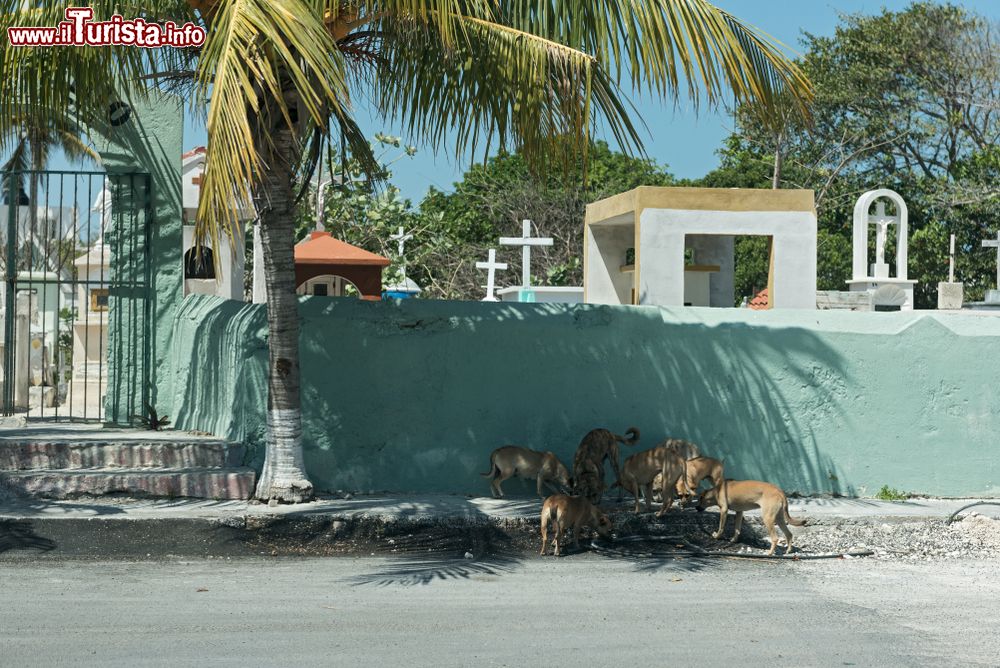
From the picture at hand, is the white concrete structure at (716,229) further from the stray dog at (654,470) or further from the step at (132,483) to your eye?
the step at (132,483)

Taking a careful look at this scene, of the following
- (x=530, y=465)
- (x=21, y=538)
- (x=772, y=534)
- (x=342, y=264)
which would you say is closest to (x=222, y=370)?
(x=21, y=538)

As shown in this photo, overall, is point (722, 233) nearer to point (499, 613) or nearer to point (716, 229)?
point (716, 229)

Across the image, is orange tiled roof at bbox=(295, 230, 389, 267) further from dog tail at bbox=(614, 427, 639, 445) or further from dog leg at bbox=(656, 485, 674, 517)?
dog leg at bbox=(656, 485, 674, 517)

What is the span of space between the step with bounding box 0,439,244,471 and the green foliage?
581 centimetres

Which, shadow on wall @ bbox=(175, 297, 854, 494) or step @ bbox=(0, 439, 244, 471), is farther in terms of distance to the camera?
shadow on wall @ bbox=(175, 297, 854, 494)

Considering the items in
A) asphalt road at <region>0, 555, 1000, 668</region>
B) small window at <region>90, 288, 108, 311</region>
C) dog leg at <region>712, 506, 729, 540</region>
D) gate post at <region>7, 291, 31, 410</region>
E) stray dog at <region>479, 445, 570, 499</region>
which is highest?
small window at <region>90, 288, 108, 311</region>

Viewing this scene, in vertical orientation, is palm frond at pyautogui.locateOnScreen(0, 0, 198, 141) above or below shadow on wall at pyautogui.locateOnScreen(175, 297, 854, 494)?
above

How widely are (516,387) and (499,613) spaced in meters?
3.66

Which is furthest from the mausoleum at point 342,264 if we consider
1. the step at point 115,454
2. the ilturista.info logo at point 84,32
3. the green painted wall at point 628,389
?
the ilturista.info logo at point 84,32

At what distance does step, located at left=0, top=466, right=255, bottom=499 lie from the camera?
9.44 meters

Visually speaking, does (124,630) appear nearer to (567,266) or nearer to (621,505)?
(621,505)

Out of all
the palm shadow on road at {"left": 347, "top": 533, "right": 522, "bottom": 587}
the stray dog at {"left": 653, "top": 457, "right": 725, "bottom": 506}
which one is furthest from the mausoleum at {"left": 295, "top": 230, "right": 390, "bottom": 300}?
the palm shadow on road at {"left": 347, "top": 533, "right": 522, "bottom": 587}

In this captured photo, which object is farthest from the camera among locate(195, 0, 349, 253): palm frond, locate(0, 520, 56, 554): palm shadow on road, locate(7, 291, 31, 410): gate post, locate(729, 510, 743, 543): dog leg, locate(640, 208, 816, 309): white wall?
locate(640, 208, 816, 309): white wall

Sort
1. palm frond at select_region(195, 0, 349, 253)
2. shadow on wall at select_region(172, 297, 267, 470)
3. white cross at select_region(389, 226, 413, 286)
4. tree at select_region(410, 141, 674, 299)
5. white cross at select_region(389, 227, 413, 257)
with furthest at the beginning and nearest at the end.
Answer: tree at select_region(410, 141, 674, 299), white cross at select_region(389, 227, 413, 257), white cross at select_region(389, 226, 413, 286), shadow on wall at select_region(172, 297, 267, 470), palm frond at select_region(195, 0, 349, 253)
